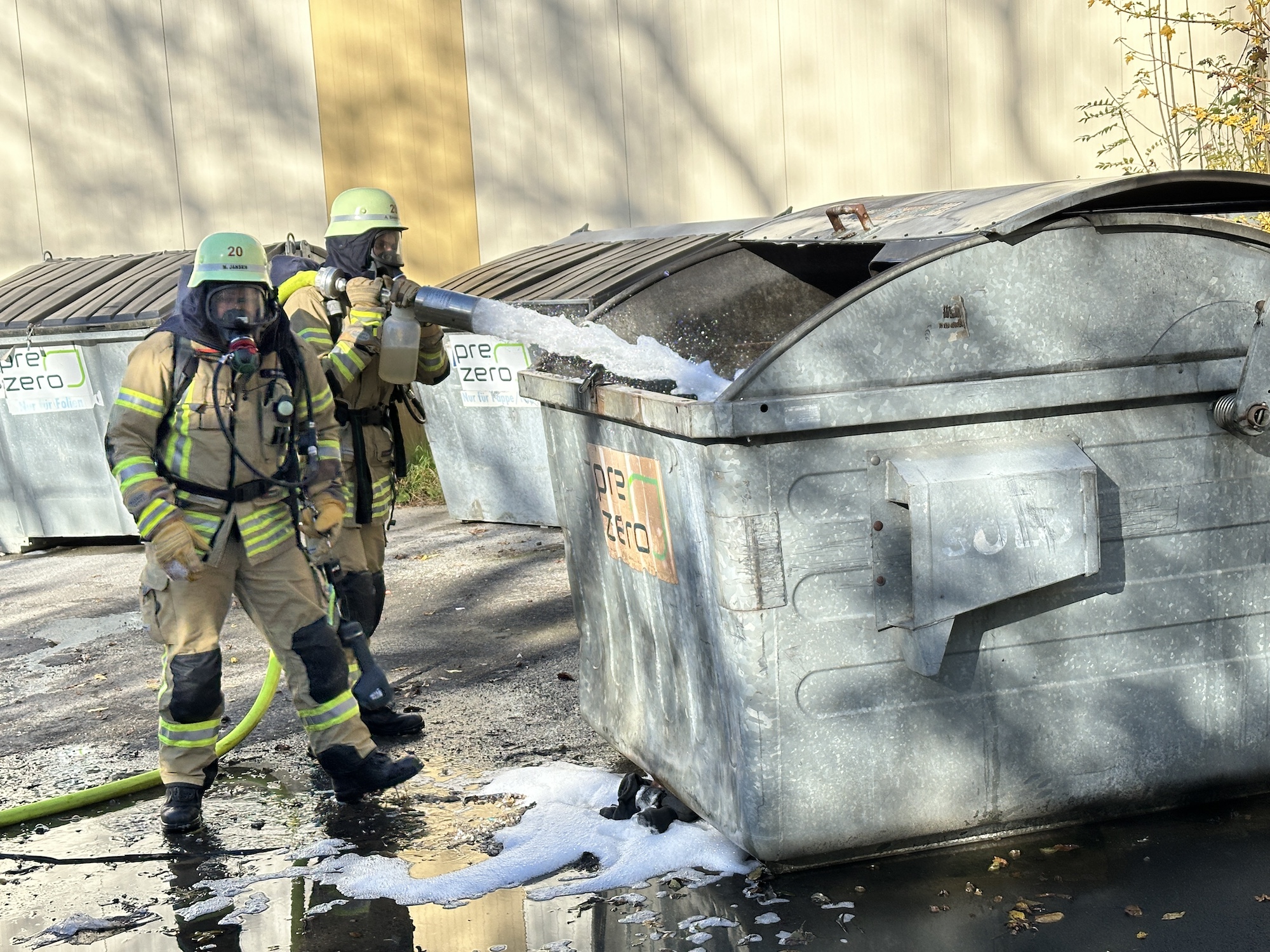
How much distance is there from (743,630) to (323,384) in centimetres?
159

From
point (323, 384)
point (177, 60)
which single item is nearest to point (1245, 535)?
point (323, 384)

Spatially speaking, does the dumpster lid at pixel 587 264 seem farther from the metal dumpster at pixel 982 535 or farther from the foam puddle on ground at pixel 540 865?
the metal dumpster at pixel 982 535

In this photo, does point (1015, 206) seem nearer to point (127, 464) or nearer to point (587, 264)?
point (127, 464)

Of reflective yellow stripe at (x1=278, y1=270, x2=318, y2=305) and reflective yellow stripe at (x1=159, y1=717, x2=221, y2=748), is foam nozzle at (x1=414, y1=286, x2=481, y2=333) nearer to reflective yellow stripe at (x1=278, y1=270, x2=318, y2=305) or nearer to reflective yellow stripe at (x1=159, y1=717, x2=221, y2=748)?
reflective yellow stripe at (x1=278, y1=270, x2=318, y2=305)

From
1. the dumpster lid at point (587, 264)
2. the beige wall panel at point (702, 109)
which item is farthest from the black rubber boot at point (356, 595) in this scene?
the beige wall panel at point (702, 109)

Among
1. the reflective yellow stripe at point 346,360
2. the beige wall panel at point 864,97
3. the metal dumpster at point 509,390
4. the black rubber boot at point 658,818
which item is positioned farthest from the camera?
the beige wall panel at point 864,97

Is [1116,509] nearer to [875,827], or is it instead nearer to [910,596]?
[910,596]

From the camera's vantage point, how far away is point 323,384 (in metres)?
4.01

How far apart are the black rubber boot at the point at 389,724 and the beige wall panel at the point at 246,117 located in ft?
19.9

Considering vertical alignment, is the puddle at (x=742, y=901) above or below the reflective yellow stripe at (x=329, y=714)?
below

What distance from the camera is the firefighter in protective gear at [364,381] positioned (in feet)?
14.8

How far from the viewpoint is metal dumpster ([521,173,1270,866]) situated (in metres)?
3.00

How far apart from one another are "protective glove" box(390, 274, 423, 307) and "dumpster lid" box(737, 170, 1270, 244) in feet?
3.06

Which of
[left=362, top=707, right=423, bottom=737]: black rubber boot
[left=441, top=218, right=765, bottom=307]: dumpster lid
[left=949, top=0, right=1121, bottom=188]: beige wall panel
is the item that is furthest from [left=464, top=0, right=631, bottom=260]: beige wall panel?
[left=362, top=707, right=423, bottom=737]: black rubber boot
